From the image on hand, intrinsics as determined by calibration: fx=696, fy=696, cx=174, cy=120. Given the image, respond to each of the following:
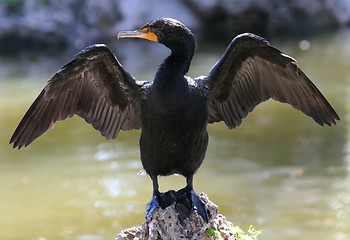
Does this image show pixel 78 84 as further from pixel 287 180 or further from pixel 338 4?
pixel 338 4

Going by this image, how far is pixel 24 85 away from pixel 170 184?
6040mm

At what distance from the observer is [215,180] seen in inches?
299

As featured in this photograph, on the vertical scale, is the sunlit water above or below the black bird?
above

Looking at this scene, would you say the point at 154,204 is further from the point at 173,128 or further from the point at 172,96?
the point at 172,96

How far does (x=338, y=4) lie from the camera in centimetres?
1819

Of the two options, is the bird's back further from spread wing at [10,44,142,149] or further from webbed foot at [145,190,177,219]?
spread wing at [10,44,142,149]

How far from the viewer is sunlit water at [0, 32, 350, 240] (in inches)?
260

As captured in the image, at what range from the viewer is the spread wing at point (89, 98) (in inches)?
175

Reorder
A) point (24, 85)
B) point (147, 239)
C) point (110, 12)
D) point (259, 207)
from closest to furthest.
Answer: point (147, 239) < point (259, 207) < point (24, 85) < point (110, 12)

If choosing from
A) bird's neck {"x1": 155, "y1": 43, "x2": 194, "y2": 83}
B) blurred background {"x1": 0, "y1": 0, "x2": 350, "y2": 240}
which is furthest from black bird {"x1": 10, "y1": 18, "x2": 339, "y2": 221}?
blurred background {"x1": 0, "y1": 0, "x2": 350, "y2": 240}

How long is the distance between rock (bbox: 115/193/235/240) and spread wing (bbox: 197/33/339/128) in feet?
2.64

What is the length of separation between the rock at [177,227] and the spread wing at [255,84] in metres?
0.81

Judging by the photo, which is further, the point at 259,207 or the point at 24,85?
the point at 24,85

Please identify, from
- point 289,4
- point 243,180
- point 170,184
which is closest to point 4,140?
point 170,184
